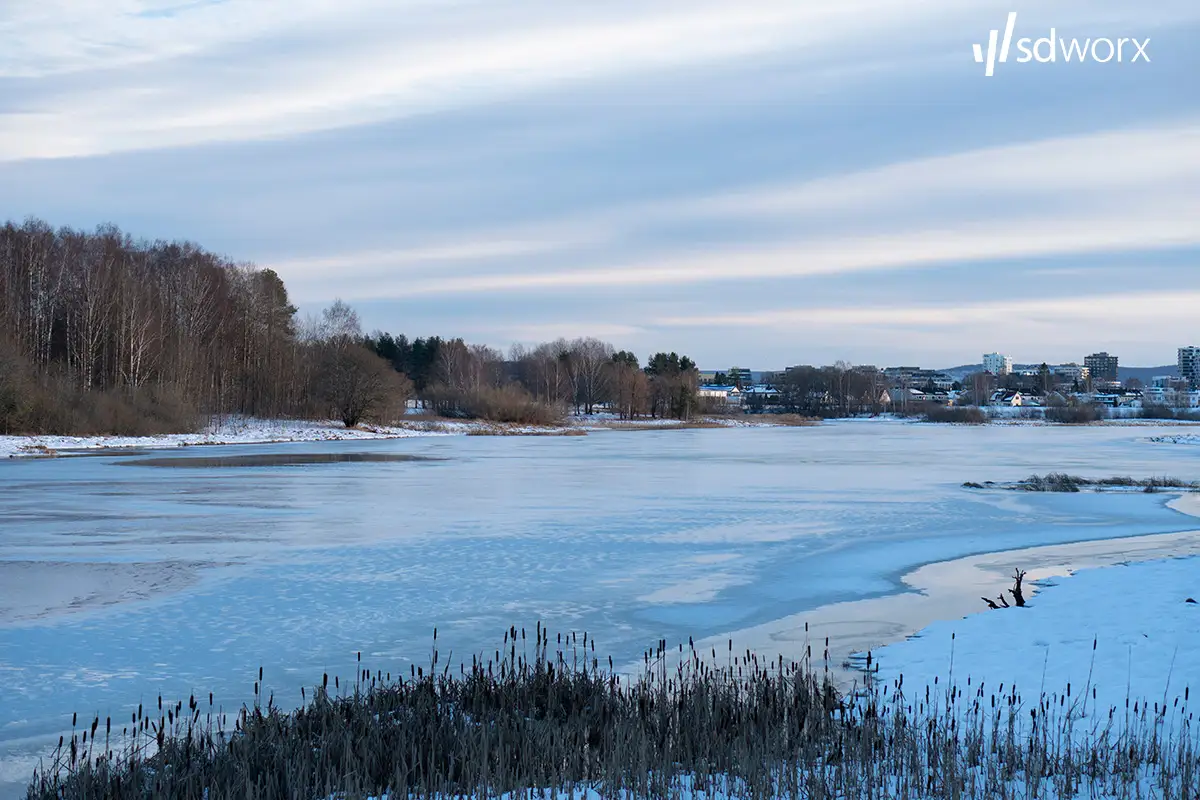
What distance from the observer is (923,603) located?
948cm

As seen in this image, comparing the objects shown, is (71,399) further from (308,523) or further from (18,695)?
(18,695)

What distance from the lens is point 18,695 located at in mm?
6250

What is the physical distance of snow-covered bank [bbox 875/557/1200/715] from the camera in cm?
618

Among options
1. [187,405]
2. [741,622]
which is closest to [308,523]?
[741,622]

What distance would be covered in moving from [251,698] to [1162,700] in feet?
16.9

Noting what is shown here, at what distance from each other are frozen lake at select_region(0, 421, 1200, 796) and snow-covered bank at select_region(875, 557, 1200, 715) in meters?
1.75

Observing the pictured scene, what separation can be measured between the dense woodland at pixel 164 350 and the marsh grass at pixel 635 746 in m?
36.6

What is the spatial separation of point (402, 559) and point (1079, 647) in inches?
291

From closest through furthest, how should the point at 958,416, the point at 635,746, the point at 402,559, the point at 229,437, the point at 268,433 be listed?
the point at 635,746, the point at 402,559, the point at 229,437, the point at 268,433, the point at 958,416

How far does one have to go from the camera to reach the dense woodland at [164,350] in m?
41.8

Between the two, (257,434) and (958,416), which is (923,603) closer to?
(257,434)

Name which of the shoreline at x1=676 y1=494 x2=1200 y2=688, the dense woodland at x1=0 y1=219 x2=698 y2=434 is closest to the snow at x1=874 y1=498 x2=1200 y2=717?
the shoreline at x1=676 y1=494 x2=1200 y2=688

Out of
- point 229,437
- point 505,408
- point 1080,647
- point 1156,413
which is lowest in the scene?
point 229,437

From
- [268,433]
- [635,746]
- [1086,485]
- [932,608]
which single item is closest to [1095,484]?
[1086,485]
